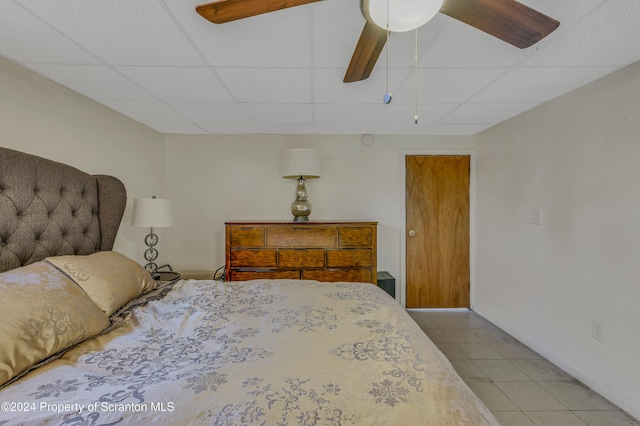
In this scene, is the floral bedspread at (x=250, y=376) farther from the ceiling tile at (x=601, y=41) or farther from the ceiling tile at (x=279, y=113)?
the ceiling tile at (x=279, y=113)

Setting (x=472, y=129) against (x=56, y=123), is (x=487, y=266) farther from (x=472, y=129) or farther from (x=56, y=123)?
(x=56, y=123)

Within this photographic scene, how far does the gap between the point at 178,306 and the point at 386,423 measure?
4.06 feet

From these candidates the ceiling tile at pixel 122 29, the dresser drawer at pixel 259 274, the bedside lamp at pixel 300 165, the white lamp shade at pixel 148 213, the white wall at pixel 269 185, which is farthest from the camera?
the white wall at pixel 269 185

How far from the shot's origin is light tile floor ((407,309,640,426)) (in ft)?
5.84

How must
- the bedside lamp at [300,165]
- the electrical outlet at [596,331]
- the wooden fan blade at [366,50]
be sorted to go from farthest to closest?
the bedside lamp at [300,165] → the electrical outlet at [596,331] → the wooden fan blade at [366,50]

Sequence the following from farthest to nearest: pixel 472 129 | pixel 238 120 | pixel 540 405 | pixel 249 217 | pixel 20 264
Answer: pixel 249 217, pixel 472 129, pixel 238 120, pixel 540 405, pixel 20 264

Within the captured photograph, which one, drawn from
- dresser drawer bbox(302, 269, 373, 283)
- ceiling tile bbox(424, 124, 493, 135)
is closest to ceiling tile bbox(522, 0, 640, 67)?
ceiling tile bbox(424, 124, 493, 135)

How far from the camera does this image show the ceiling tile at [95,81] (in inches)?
72.0

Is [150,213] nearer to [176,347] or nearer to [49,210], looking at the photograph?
[49,210]

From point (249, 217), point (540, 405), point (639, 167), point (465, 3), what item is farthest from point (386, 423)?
point (249, 217)

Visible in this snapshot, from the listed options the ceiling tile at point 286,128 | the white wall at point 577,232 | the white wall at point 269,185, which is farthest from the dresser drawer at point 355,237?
the white wall at point 577,232

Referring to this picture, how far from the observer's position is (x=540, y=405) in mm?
1885

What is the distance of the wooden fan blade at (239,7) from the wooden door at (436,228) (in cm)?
285

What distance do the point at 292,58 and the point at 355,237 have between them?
5.95 ft
